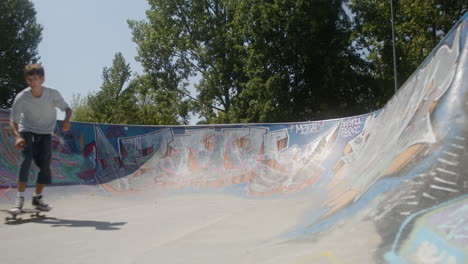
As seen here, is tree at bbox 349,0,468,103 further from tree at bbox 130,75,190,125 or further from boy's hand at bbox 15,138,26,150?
boy's hand at bbox 15,138,26,150

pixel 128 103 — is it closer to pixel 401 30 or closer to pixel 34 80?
pixel 401 30

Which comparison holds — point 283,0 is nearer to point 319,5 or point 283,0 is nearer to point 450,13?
point 319,5

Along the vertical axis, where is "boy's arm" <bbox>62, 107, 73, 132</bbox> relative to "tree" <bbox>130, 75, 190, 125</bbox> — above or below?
below

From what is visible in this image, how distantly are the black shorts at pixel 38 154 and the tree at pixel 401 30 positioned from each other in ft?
68.9

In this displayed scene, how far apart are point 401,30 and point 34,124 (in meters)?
23.0

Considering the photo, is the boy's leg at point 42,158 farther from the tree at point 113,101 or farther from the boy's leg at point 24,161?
the tree at point 113,101

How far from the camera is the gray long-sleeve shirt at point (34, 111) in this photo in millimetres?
3793

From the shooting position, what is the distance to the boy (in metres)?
3.78

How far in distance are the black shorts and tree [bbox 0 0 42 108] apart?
24885mm

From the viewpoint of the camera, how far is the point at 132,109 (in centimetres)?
3216

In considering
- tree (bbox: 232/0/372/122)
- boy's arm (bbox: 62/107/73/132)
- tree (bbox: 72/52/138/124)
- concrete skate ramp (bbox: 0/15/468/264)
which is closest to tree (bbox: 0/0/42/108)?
tree (bbox: 72/52/138/124)

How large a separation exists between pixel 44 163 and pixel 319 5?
83.1 ft

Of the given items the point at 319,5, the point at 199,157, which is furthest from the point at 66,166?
the point at 319,5

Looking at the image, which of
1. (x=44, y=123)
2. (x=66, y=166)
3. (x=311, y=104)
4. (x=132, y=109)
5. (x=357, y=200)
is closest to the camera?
(x=357, y=200)
